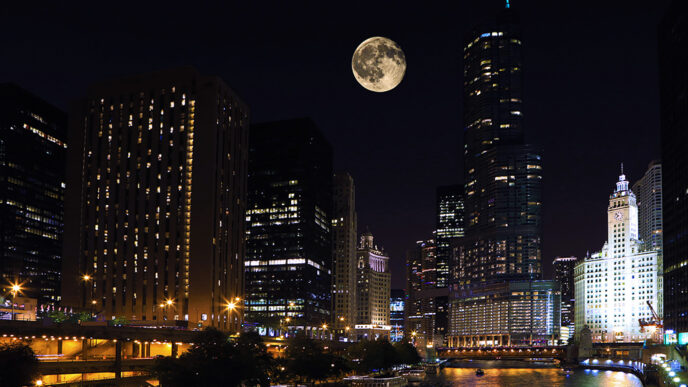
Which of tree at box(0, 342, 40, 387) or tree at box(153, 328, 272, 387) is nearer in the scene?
tree at box(0, 342, 40, 387)

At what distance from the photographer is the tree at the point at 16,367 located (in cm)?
7425

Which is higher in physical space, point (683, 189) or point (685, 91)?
point (685, 91)

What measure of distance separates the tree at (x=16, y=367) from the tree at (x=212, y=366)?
48.5 feet

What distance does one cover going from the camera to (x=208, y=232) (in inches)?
7776

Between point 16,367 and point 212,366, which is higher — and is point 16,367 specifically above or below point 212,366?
above

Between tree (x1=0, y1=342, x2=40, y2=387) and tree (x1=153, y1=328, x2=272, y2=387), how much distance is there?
1478 centimetres

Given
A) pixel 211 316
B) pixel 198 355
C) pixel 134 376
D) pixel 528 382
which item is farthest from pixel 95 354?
pixel 528 382

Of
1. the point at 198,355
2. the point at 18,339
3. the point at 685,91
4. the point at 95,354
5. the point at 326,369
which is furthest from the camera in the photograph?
the point at 685,91

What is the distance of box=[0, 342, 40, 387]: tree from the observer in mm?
74250

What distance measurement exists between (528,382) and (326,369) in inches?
3531

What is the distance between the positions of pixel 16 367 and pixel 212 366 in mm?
21371

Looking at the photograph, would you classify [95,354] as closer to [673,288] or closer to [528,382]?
[528,382]

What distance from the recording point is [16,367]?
246 ft

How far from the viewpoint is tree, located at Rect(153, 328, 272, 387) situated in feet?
280
